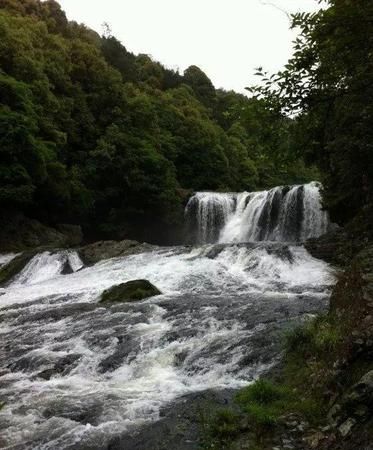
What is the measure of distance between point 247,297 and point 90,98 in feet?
93.3

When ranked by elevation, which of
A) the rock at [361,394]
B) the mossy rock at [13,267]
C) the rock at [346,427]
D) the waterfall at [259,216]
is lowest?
the mossy rock at [13,267]

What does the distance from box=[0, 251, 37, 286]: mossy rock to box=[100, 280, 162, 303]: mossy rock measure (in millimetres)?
7945

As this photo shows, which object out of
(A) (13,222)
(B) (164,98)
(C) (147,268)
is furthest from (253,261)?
(B) (164,98)

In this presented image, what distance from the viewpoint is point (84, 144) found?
1332 inches

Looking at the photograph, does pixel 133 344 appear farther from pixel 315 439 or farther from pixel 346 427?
pixel 346 427

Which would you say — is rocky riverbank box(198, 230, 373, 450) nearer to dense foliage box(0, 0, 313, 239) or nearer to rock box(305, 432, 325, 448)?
rock box(305, 432, 325, 448)

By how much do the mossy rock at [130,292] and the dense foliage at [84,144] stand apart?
37.2 ft

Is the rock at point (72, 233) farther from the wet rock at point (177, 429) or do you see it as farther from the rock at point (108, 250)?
the wet rock at point (177, 429)

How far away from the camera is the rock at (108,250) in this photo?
2134 cm

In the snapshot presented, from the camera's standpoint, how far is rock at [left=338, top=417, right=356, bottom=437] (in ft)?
13.6

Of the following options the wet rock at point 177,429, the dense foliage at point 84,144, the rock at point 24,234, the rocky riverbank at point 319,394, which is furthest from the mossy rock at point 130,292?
the rock at point 24,234

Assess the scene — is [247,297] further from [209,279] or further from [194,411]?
[194,411]

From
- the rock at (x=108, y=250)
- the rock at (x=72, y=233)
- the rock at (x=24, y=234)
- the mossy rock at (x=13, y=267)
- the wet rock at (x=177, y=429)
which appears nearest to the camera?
the wet rock at (x=177, y=429)

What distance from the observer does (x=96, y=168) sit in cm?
3184
